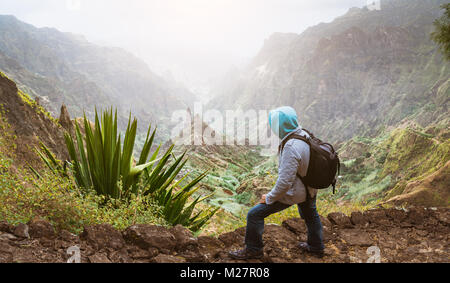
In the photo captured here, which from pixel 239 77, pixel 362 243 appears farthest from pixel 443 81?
pixel 239 77

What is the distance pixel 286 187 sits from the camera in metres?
1.95

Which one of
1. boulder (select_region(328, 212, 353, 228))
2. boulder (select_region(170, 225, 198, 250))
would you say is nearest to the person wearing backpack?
boulder (select_region(170, 225, 198, 250))

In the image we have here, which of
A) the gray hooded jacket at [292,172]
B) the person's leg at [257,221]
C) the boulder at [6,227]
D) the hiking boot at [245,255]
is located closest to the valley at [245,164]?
the boulder at [6,227]

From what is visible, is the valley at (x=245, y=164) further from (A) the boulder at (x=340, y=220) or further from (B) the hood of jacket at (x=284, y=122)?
(B) the hood of jacket at (x=284, y=122)

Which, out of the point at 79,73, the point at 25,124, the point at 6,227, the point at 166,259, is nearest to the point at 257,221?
the point at 166,259

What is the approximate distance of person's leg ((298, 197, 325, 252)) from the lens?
2.23 m

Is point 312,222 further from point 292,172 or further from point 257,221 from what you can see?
point 292,172

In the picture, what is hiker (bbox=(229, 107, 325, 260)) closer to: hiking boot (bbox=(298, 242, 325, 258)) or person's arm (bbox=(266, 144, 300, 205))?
person's arm (bbox=(266, 144, 300, 205))

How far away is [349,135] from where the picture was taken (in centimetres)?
6141

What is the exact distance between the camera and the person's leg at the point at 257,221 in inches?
82.4

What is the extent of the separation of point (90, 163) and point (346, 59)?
288ft

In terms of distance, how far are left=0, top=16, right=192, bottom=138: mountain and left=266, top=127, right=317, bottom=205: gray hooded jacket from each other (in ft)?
259

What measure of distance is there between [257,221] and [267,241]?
2.28 ft
